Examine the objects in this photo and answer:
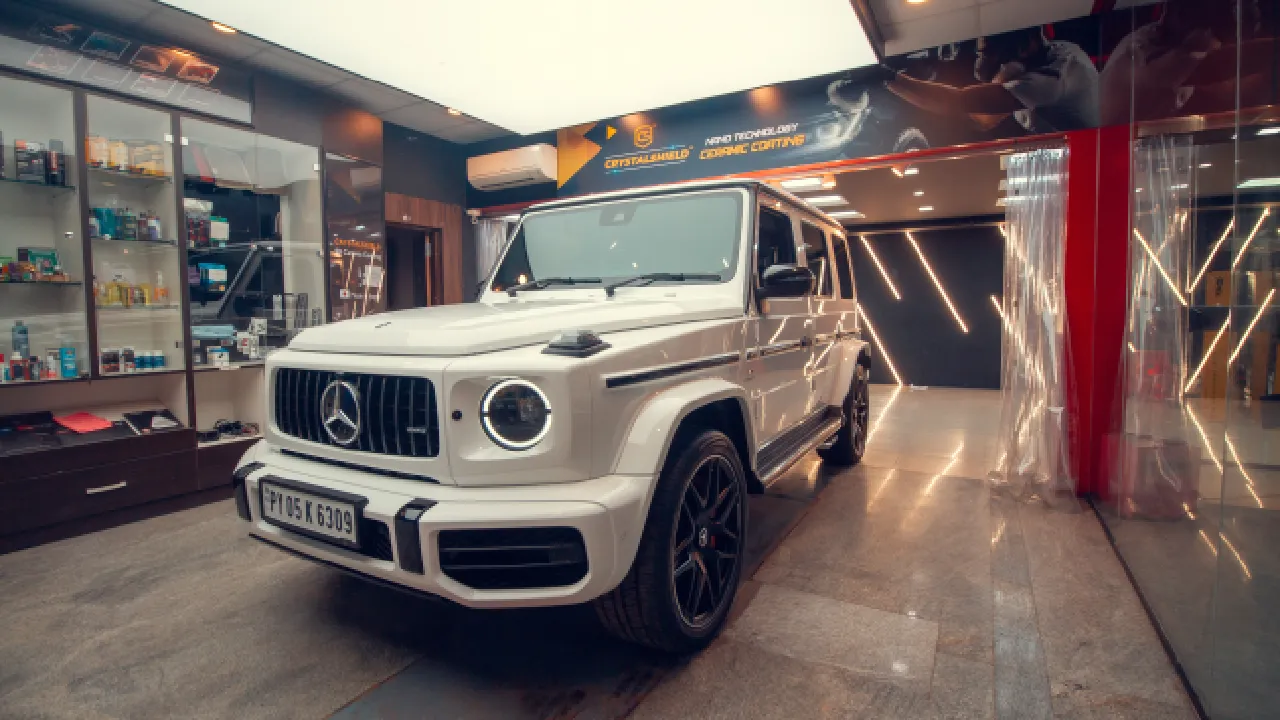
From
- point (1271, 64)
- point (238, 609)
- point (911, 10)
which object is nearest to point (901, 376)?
point (911, 10)

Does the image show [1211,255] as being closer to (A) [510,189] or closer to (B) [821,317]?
(B) [821,317]

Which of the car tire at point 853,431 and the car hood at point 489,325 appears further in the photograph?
the car tire at point 853,431

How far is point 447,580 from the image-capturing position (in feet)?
5.49

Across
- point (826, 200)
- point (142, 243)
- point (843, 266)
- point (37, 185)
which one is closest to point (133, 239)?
point (142, 243)

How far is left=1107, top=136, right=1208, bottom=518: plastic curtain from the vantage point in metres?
3.07

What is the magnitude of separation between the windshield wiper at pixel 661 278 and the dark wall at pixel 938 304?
27.5 ft

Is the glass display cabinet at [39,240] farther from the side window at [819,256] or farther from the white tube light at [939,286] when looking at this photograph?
the white tube light at [939,286]

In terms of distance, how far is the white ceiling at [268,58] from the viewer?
404cm

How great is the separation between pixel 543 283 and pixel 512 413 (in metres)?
1.31

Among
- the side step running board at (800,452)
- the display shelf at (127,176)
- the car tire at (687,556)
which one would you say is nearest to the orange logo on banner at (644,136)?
the side step running board at (800,452)

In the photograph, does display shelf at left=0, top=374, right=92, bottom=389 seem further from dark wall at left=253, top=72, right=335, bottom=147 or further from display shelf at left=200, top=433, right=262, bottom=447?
dark wall at left=253, top=72, right=335, bottom=147

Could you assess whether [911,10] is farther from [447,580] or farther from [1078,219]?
[447,580]

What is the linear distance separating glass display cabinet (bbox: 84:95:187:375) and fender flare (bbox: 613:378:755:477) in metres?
3.70

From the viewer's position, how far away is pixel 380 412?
189cm
